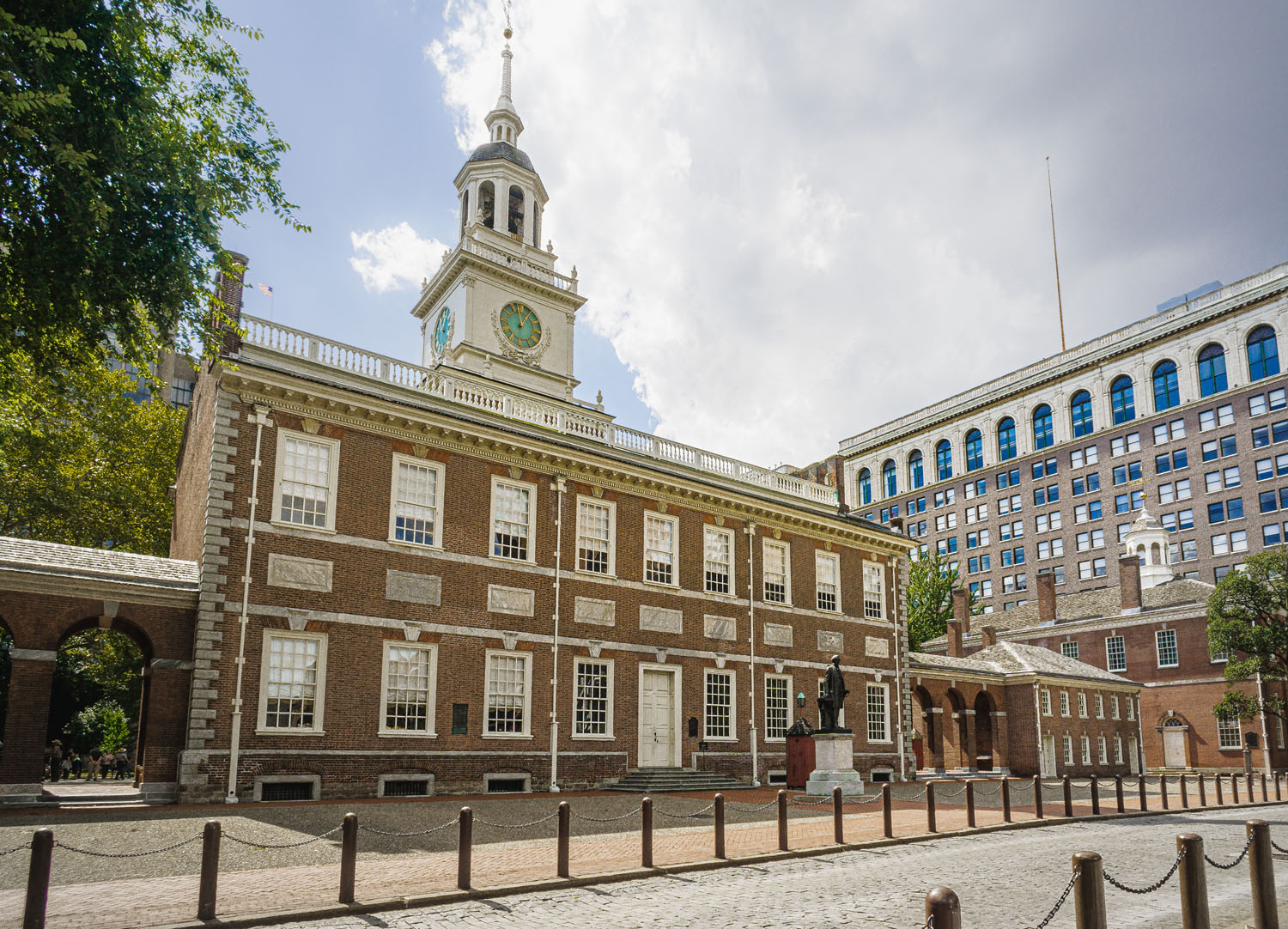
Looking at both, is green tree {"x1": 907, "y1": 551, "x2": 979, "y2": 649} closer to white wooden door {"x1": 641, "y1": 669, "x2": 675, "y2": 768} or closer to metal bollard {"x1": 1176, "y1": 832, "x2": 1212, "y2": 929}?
white wooden door {"x1": 641, "y1": 669, "x2": 675, "y2": 768}

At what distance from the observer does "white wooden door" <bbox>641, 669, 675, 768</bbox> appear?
26656 millimetres

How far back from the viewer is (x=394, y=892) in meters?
10.6

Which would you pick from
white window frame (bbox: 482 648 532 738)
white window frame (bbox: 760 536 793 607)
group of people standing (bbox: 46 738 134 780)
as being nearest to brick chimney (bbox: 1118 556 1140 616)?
white window frame (bbox: 760 536 793 607)

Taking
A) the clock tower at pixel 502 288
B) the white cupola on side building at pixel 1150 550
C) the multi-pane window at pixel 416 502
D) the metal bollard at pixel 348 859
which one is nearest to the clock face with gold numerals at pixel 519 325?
the clock tower at pixel 502 288

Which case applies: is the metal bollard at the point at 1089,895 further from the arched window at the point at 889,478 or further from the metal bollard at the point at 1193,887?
the arched window at the point at 889,478

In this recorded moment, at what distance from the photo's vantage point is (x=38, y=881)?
27.6 ft

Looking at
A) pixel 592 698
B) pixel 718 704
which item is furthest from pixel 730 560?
pixel 592 698

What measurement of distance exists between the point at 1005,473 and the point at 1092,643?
26317 mm

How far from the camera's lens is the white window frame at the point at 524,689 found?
910 inches

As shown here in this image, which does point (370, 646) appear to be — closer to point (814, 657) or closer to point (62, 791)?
point (62, 791)

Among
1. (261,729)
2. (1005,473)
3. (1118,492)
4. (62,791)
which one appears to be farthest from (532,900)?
(1005,473)

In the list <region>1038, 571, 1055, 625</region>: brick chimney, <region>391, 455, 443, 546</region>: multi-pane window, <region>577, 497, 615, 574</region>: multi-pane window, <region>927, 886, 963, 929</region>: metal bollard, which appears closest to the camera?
<region>927, 886, 963, 929</region>: metal bollard

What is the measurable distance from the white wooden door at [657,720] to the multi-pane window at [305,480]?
10.3 m

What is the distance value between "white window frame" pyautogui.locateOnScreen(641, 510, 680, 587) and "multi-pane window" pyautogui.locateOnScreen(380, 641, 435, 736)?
732cm
